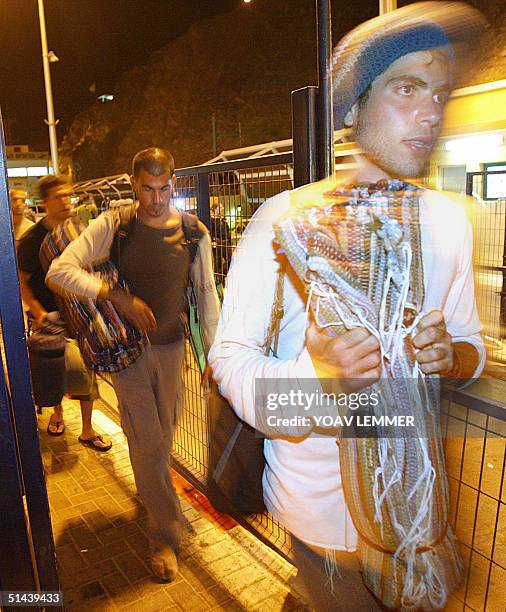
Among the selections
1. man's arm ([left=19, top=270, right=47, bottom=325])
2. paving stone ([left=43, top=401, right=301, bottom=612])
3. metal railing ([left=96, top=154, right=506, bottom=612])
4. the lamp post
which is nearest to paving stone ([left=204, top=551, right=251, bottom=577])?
paving stone ([left=43, top=401, right=301, bottom=612])

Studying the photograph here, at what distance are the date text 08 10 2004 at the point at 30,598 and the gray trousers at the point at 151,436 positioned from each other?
4.66 ft

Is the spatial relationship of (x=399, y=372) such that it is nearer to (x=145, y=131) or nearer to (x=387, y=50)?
(x=387, y=50)

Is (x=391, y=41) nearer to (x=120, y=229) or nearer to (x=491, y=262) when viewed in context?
(x=120, y=229)

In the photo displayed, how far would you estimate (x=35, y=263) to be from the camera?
14.7 ft

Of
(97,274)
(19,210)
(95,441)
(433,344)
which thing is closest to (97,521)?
(95,441)

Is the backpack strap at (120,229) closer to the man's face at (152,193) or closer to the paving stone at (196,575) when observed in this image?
the man's face at (152,193)

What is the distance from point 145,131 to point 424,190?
67899 millimetres

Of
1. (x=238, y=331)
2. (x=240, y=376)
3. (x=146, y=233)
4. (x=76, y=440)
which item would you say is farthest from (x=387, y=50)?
(x=76, y=440)

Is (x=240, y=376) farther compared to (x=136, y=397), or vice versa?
(x=136, y=397)

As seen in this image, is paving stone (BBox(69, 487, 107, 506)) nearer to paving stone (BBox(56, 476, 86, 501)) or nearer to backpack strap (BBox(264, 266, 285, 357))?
paving stone (BBox(56, 476, 86, 501))

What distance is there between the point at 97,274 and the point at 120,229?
32 centimetres

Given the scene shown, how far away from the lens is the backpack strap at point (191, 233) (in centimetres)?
348

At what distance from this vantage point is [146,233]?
133 inches

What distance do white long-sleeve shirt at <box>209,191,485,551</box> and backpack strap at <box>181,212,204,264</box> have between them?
182cm
